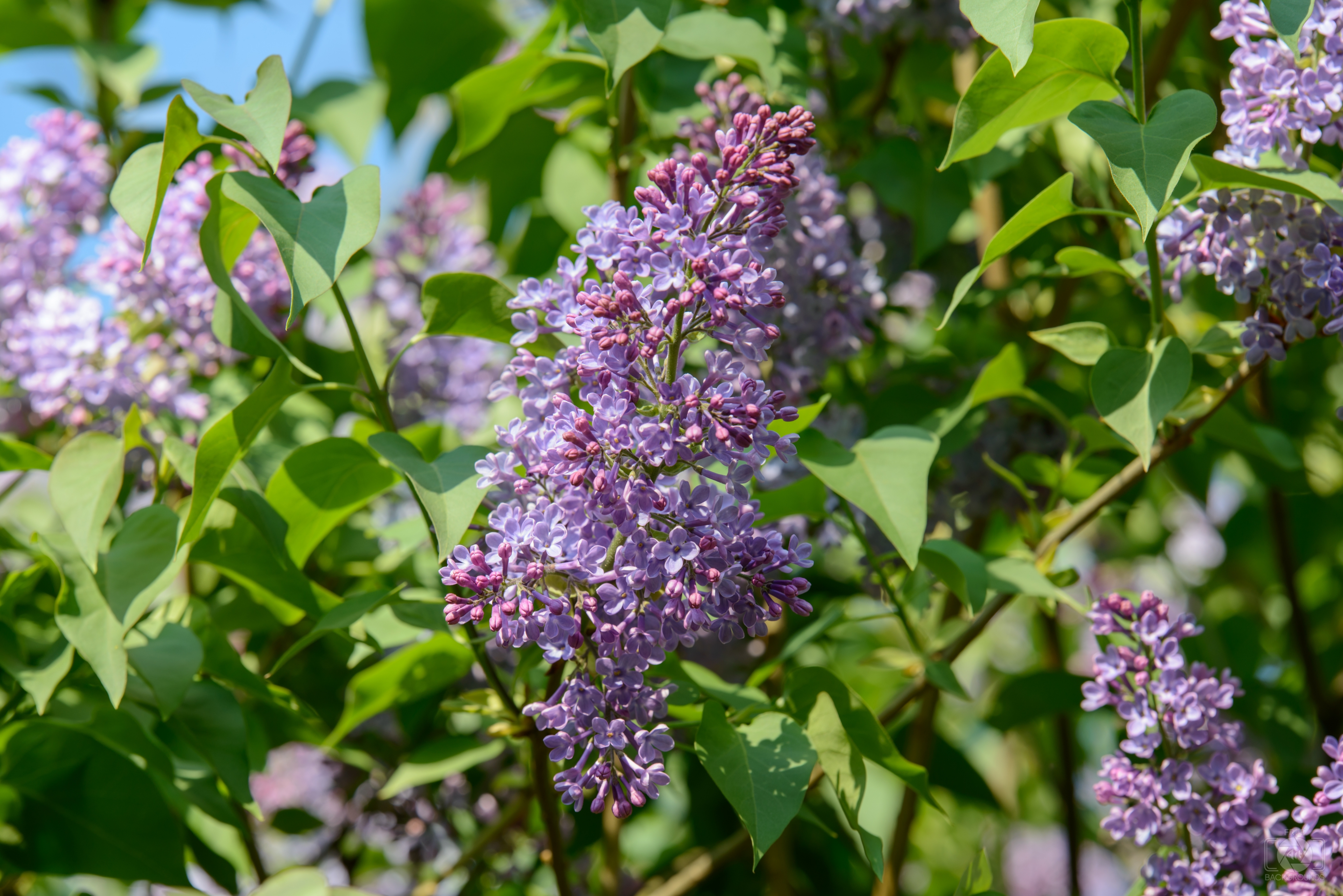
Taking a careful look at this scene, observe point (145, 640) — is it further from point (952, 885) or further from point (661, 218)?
point (952, 885)

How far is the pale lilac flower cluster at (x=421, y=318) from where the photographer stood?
175 centimetres

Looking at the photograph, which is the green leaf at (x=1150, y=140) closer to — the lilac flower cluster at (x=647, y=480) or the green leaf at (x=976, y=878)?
the lilac flower cluster at (x=647, y=480)

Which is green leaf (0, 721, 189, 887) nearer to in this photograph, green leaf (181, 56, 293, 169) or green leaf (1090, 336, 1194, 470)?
green leaf (181, 56, 293, 169)

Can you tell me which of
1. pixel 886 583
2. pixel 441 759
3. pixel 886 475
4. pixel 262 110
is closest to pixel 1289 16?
pixel 886 475

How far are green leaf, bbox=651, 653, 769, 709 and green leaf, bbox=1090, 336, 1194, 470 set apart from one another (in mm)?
381

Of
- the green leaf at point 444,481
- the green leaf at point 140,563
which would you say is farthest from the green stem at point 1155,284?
the green leaf at point 140,563

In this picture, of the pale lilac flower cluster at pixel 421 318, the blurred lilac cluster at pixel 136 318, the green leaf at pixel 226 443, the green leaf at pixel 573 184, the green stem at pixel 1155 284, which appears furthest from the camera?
the pale lilac flower cluster at pixel 421 318

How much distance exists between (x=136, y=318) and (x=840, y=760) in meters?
1.00

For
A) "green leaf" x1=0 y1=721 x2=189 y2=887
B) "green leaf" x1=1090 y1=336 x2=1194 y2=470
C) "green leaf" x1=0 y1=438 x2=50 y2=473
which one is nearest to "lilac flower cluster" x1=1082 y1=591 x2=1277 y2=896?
"green leaf" x1=1090 y1=336 x2=1194 y2=470

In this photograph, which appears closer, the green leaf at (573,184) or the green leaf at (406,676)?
the green leaf at (406,676)

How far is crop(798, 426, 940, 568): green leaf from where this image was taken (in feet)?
2.93

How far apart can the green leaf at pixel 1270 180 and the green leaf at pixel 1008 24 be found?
0.18 m

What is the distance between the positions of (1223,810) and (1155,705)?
3.8 inches

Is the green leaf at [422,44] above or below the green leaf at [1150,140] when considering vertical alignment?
below
